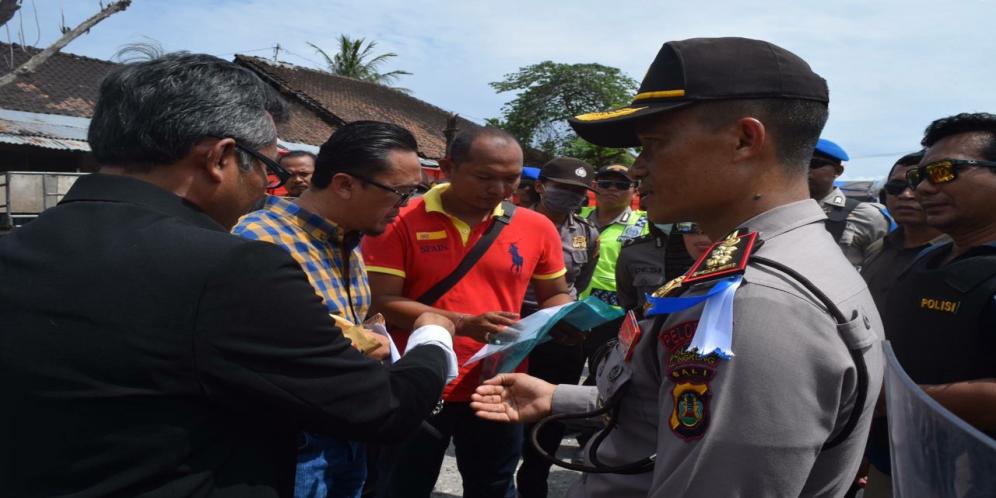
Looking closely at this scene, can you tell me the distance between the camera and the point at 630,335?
1.44 metres

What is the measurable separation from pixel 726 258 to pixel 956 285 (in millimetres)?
1351

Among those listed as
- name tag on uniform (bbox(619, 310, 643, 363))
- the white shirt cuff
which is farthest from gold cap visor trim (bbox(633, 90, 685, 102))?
the white shirt cuff

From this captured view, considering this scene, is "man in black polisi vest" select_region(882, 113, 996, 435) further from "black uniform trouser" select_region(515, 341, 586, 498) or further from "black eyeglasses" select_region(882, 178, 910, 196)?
"black uniform trouser" select_region(515, 341, 586, 498)

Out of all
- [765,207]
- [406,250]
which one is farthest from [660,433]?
[406,250]

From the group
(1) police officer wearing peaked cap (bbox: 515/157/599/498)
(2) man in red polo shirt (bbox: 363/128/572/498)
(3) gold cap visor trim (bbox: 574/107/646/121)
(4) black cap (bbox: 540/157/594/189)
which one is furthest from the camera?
(4) black cap (bbox: 540/157/594/189)

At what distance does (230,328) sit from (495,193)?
6.80 feet

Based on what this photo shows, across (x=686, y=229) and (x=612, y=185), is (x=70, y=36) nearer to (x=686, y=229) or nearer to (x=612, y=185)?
Result: (x=612, y=185)

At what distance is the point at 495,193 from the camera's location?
3238mm

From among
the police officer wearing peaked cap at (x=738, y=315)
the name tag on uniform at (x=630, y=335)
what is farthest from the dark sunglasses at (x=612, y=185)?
the name tag on uniform at (x=630, y=335)

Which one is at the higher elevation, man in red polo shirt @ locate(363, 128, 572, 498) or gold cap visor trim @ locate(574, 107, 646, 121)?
gold cap visor trim @ locate(574, 107, 646, 121)

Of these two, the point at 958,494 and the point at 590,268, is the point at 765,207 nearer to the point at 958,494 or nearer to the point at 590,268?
the point at 958,494

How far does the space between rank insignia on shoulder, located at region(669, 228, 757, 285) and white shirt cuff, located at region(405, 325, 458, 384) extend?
87 cm

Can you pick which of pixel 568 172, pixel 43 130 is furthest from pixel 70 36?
pixel 568 172

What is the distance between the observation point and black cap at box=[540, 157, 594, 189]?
5.08 meters
